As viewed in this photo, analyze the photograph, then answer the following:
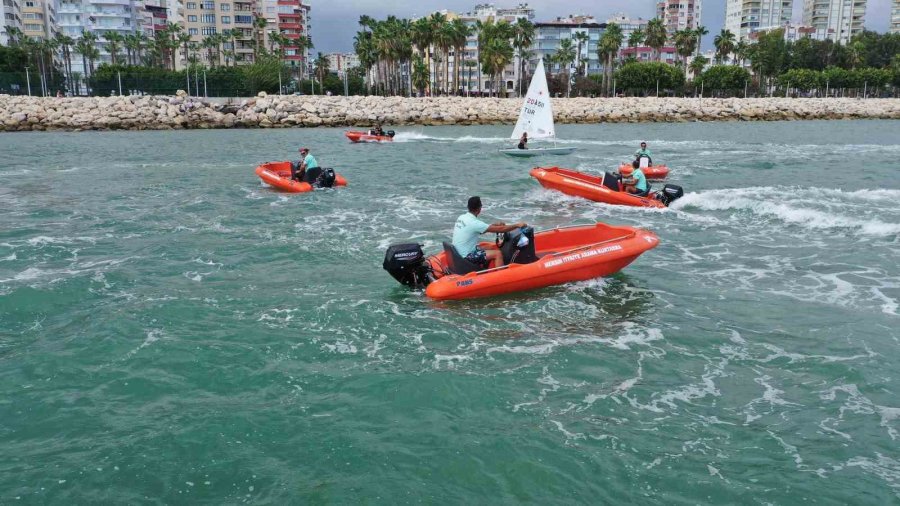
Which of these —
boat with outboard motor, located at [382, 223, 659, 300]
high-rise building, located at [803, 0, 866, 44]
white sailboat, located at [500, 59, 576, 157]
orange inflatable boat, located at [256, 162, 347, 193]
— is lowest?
boat with outboard motor, located at [382, 223, 659, 300]

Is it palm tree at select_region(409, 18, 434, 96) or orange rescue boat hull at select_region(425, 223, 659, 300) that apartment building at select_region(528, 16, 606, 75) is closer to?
palm tree at select_region(409, 18, 434, 96)

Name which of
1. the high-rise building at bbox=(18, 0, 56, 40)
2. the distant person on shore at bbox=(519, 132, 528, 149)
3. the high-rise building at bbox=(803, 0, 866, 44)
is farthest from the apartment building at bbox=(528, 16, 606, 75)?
the distant person on shore at bbox=(519, 132, 528, 149)

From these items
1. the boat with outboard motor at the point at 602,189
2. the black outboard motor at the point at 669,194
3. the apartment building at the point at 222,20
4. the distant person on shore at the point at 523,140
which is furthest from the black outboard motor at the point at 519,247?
the apartment building at the point at 222,20

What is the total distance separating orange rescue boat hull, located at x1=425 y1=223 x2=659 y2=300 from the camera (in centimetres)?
1106

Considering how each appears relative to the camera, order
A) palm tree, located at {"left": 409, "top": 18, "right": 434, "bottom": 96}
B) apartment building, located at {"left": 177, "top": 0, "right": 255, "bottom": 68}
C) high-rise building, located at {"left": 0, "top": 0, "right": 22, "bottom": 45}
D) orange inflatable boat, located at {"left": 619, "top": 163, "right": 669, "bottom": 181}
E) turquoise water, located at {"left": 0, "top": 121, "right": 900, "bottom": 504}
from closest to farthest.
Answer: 1. turquoise water, located at {"left": 0, "top": 121, "right": 900, "bottom": 504}
2. orange inflatable boat, located at {"left": 619, "top": 163, "right": 669, "bottom": 181}
3. palm tree, located at {"left": 409, "top": 18, "right": 434, "bottom": 96}
4. high-rise building, located at {"left": 0, "top": 0, "right": 22, "bottom": 45}
5. apartment building, located at {"left": 177, "top": 0, "right": 255, "bottom": 68}

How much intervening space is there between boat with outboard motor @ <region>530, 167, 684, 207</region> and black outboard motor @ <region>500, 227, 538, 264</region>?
9.65 m

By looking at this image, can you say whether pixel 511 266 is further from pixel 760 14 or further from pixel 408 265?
pixel 760 14

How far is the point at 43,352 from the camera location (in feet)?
30.9

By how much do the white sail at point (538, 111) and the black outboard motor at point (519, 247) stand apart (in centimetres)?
1876

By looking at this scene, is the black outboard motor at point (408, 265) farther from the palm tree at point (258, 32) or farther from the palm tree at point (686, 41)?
the palm tree at point (686, 41)

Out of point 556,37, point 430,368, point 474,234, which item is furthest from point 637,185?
point 556,37

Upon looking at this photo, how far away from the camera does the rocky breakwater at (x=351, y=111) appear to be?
2238 inches

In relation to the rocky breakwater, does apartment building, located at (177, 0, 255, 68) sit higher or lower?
higher

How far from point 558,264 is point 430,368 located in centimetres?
355
